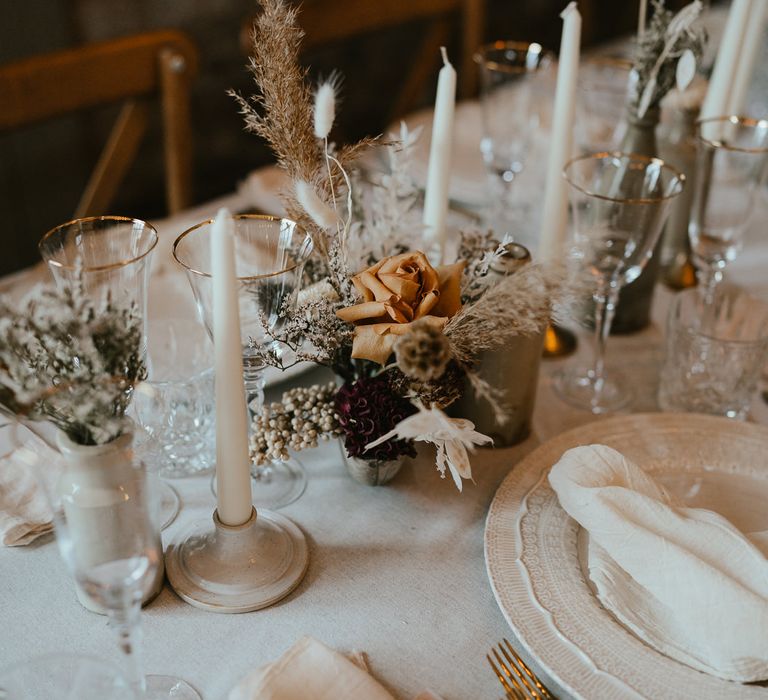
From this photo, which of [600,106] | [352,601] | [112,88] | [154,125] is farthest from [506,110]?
[154,125]

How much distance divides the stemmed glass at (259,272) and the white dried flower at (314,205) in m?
0.04

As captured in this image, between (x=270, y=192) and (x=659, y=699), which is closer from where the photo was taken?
(x=659, y=699)

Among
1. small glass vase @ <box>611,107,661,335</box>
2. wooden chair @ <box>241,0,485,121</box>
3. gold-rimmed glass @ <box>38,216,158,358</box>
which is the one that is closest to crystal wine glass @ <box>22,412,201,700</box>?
gold-rimmed glass @ <box>38,216,158,358</box>

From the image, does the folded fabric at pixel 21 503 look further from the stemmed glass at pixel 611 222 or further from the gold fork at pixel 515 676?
the stemmed glass at pixel 611 222

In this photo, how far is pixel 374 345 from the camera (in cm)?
73

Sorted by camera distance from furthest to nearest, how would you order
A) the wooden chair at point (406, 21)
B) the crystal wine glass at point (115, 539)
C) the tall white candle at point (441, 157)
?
the wooden chair at point (406, 21), the tall white candle at point (441, 157), the crystal wine glass at point (115, 539)

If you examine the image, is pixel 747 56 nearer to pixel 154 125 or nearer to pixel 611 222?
pixel 611 222

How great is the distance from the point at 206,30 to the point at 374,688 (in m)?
2.34

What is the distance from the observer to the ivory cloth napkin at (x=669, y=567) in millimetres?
646

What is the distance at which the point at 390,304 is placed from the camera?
2.37 feet

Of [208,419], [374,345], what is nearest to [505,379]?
[374,345]

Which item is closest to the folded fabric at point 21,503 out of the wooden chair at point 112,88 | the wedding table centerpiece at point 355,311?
the wedding table centerpiece at point 355,311

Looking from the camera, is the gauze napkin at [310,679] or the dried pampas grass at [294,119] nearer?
the gauze napkin at [310,679]

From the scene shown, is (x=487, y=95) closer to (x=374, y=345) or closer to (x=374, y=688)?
(x=374, y=345)
